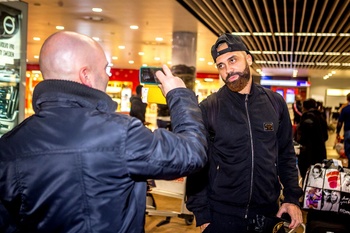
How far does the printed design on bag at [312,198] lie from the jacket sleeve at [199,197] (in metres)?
1.08

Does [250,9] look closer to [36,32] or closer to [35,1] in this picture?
[35,1]

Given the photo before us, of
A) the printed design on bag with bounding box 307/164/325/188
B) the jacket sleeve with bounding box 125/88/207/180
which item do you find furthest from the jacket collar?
the printed design on bag with bounding box 307/164/325/188

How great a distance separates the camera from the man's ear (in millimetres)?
1188

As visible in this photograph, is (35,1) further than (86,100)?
Yes

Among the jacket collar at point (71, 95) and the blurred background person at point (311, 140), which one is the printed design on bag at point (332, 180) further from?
the blurred background person at point (311, 140)

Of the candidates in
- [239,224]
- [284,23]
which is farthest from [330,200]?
[284,23]

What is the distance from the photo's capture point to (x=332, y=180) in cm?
281

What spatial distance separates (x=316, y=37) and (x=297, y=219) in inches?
386

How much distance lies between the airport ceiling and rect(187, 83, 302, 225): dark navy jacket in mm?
5568

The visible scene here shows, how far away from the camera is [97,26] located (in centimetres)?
1039

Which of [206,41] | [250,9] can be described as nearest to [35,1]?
[250,9]

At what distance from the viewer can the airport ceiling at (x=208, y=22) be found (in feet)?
25.8

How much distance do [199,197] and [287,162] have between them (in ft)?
1.80

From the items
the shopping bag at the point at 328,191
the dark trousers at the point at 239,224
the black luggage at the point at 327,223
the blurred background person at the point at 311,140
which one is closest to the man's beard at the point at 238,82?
the dark trousers at the point at 239,224
